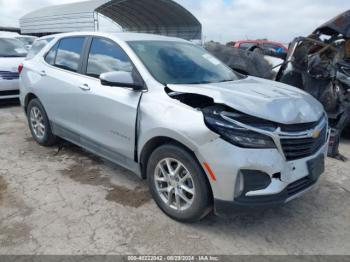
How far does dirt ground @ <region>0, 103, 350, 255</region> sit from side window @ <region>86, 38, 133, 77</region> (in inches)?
51.0

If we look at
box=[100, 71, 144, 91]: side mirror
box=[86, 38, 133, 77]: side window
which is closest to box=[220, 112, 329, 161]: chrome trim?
box=[100, 71, 144, 91]: side mirror

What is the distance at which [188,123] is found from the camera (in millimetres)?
2807

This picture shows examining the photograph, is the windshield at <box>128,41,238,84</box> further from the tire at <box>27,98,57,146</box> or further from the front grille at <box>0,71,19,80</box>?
the front grille at <box>0,71,19,80</box>

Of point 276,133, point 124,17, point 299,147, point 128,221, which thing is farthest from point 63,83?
point 124,17

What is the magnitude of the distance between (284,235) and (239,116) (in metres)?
1.18

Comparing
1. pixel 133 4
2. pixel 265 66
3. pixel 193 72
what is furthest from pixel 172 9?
pixel 193 72

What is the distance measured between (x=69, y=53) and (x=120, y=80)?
1616mm

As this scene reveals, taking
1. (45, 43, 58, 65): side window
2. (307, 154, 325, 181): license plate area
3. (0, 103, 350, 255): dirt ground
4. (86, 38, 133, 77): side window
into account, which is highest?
(86, 38, 133, 77): side window

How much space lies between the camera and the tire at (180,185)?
9.30ft

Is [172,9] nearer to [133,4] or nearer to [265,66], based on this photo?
[133,4]

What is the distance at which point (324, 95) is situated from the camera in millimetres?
5500

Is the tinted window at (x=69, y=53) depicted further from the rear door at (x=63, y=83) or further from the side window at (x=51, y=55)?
the side window at (x=51, y=55)

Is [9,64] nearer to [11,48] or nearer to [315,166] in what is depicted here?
[11,48]

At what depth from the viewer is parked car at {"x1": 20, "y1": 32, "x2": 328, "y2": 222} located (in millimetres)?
2676
